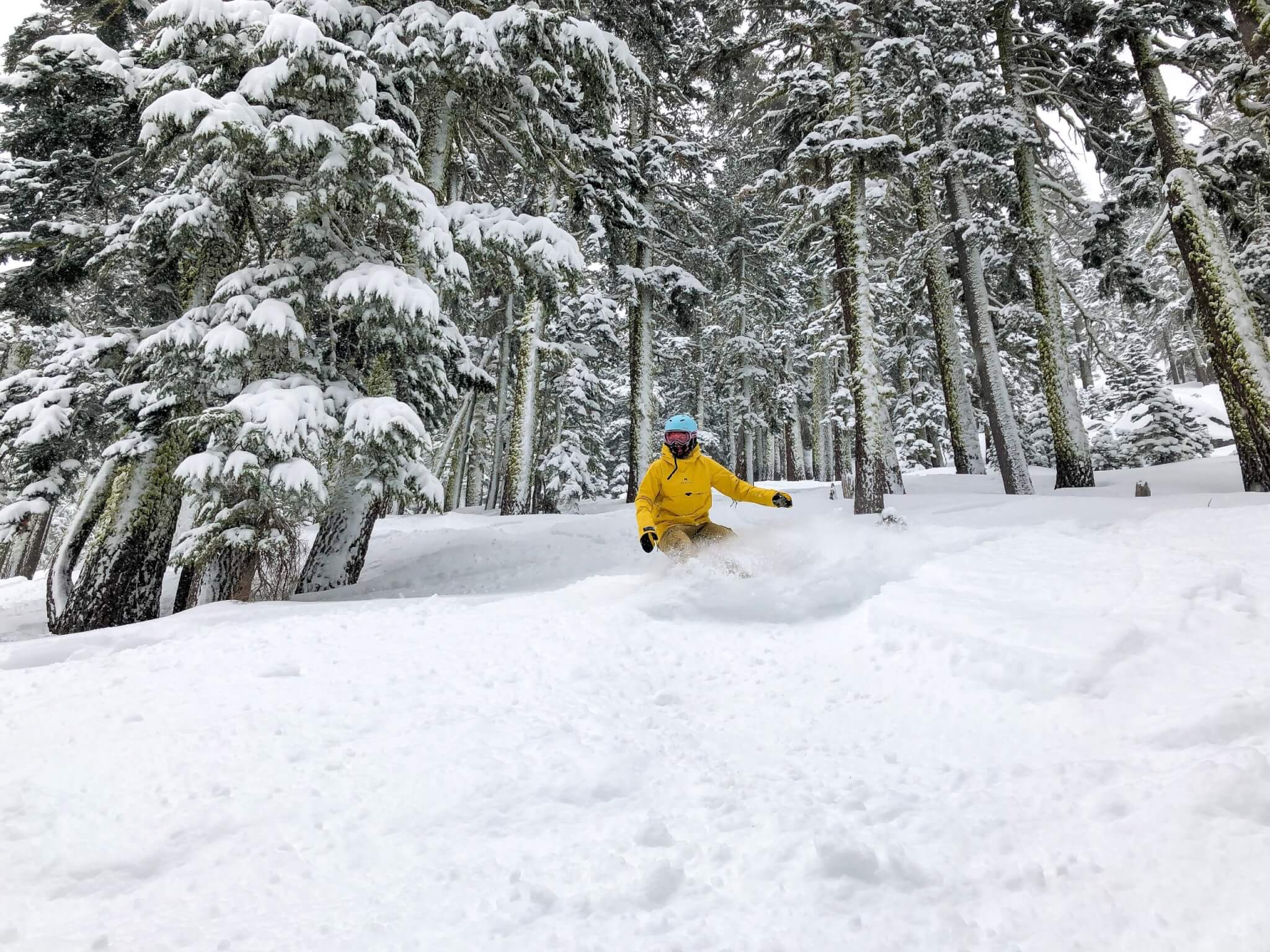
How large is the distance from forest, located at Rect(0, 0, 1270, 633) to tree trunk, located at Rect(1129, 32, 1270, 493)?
41 mm

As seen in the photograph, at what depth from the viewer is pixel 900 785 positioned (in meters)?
2.75

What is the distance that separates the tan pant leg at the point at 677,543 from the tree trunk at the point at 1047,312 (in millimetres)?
9309

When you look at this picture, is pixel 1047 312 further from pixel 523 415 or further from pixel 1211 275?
pixel 523 415

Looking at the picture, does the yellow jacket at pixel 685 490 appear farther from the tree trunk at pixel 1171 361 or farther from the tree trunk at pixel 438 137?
the tree trunk at pixel 1171 361

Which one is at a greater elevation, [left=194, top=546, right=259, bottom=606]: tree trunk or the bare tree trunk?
the bare tree trunk

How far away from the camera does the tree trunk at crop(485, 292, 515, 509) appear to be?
20734 millimetres

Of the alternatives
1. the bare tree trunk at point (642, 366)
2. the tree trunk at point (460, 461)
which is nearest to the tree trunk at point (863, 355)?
the bare tree trunk at point (642, 366)

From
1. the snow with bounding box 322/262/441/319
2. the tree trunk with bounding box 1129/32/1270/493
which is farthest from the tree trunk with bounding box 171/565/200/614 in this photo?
the tree trunk with bounding box 1129/32/1270/493

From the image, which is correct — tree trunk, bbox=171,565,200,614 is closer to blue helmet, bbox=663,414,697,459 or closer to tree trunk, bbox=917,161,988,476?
blue helmet, bbox=663,414,697,459

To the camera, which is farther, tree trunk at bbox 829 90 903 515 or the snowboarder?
tree trunk at bbox 829 90 903 515

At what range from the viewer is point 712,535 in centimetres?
680

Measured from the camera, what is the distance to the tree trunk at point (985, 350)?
12539 millimetres

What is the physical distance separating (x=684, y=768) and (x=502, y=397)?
20076 mm

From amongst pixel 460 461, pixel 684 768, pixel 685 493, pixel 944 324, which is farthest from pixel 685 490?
pixel 460 461
